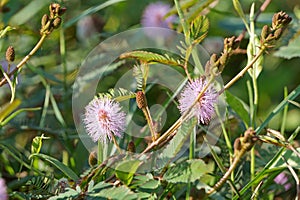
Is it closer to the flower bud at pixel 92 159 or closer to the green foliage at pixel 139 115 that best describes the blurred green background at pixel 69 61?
the green foliage at pixel 139 115

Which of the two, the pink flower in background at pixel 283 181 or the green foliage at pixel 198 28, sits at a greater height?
the green foliage at pixel 198 28

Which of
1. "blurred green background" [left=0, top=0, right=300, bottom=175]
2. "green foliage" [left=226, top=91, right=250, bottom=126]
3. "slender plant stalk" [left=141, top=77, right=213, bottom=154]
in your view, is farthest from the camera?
"blurred green background" [left=0, top=0, right=300, bottom=175]

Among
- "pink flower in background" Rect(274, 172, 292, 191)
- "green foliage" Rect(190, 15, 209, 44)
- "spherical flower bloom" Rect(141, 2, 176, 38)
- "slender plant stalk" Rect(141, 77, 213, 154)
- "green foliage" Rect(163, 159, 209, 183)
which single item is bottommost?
"pink flower in background" Rect(274, 172, 292, 191)

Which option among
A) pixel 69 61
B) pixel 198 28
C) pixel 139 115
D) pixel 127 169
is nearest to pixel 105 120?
pixel 127 169

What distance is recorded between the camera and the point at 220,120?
951 millimetres

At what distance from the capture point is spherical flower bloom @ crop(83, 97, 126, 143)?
778 millimetres

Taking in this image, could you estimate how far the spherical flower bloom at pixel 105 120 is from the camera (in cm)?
78

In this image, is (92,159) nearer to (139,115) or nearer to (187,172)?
(187,172)

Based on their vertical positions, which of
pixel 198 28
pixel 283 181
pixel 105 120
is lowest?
pixel 283 181

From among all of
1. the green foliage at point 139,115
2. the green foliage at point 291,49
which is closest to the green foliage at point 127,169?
the green foliage at point 139,115

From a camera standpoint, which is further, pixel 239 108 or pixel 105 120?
pixel 239 108

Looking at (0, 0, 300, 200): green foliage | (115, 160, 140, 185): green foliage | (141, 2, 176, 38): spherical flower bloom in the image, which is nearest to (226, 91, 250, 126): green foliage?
(0, 0, 300, 200): green foliage

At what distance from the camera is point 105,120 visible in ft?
2.56

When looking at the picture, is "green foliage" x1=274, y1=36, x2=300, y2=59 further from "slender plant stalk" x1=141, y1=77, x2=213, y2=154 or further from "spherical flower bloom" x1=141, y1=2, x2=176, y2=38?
"slender plant stalk" x1=141, y1=77, x2=213, y2=154
